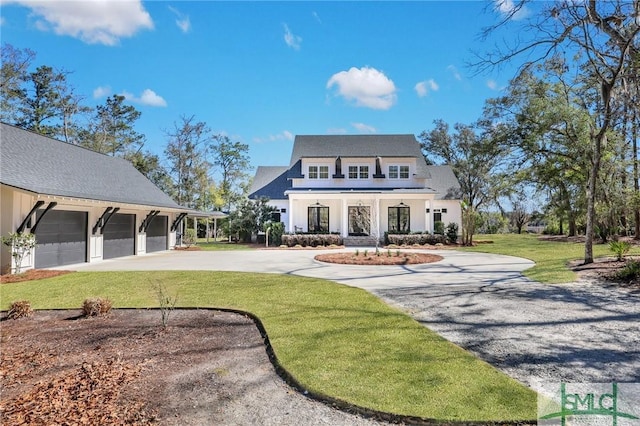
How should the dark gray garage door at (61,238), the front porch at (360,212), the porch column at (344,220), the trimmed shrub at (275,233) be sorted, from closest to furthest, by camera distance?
the dark gray garage door at (61,238) → the trimmed shrub at (275,233) → the porch column at (344,220) → the front porch at (360,212)

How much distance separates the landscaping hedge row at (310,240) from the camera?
71.5ft

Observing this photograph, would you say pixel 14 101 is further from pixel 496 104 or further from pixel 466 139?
pixel 466 139

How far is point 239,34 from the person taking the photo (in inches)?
440

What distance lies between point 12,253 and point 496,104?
27855mm

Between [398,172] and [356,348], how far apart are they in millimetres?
23157

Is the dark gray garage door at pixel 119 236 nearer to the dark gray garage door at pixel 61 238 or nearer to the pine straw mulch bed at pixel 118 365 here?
the dark gray garage door at pixel 61 238

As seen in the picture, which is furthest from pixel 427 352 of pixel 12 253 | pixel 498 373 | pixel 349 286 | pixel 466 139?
pixel 466 139

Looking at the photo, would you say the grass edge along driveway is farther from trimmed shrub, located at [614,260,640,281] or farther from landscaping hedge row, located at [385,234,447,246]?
landscaping hedge row, located at [385,234,447,246]

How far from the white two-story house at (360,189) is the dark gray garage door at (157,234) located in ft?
25.2

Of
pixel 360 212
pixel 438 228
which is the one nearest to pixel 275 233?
pixel 360 212

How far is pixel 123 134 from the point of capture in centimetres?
3497

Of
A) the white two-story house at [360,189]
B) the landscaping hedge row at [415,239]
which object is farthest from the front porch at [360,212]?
the landscaping hedge row at [415,239]

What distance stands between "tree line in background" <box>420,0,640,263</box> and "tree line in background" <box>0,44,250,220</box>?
71.1 ft

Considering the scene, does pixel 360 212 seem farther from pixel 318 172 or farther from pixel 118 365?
pixel 118 365
